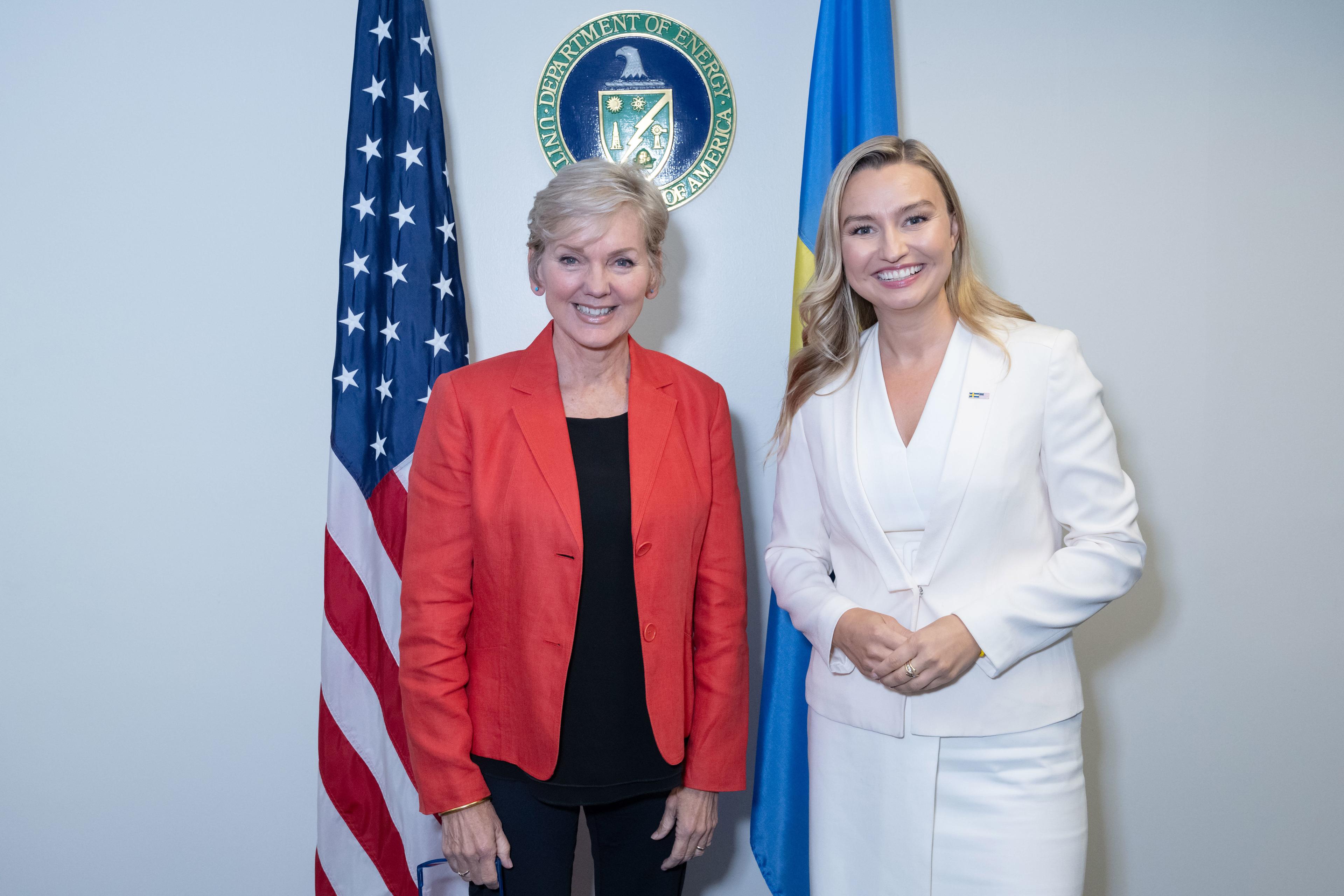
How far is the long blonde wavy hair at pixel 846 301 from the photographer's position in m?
1.67

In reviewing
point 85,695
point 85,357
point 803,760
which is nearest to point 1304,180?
point 803,760

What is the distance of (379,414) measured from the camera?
234 cm

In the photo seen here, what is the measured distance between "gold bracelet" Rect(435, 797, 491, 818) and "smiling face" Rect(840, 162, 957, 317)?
3.95 feet

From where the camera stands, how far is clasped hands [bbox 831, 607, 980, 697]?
4.94ft

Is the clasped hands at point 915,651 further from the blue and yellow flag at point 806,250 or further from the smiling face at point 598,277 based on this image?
the smiling face at point 598,277

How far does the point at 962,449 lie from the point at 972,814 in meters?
0.64

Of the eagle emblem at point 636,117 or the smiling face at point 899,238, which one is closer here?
the smiling face at point 899,238

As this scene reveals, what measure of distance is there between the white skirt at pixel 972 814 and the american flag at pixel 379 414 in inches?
49.4

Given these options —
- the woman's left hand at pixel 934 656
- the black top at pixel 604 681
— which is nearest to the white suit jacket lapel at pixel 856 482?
the woman's left hand at pixel 934 656

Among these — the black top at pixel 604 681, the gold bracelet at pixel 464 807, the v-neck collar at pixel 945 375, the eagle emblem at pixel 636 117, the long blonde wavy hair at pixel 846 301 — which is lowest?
the gold bracelet at pixel 464 807

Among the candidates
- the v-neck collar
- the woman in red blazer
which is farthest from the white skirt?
the v-neck collar

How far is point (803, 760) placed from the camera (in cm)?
220

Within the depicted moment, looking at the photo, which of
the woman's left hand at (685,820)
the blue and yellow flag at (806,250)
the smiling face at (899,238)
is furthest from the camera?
the blue and yellow flag at (806,250)

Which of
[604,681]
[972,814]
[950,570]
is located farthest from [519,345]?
[972,814]
